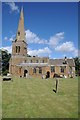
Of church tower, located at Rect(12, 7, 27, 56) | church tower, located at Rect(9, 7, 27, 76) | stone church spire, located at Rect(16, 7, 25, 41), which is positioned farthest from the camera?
stone church spire, located at Rect(16, 7, 25, 41)

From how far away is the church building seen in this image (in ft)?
212

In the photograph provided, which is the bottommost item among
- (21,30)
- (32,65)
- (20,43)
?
(32,65)

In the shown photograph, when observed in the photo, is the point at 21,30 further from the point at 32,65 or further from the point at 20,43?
the point at 32,65

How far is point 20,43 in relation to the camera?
7138 centimetres

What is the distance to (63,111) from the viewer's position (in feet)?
41.9

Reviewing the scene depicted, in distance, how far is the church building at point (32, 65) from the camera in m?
64.5

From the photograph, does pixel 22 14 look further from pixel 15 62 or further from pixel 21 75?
pixel 21 75

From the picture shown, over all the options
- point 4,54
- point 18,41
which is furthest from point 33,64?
point 4,54

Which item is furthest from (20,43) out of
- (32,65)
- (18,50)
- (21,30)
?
(32,65)

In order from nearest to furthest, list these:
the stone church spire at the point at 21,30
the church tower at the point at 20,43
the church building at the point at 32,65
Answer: the church building at the point at 32,65 → the church tower at the point at 20,43 → the stone church spire at the point at 21,30

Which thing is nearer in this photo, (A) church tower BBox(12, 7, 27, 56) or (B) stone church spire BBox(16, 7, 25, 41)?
(A) church tower BBox(12, 7, 27, 56)

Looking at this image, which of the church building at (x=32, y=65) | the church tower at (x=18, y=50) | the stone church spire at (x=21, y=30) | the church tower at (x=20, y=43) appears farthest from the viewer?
the stone church spire at (x=21, y=30)

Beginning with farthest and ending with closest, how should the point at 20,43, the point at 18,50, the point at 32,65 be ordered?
the point at 20,43
the point at 18,50
the point at 32,65

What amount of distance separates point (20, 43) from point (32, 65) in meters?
10.7
